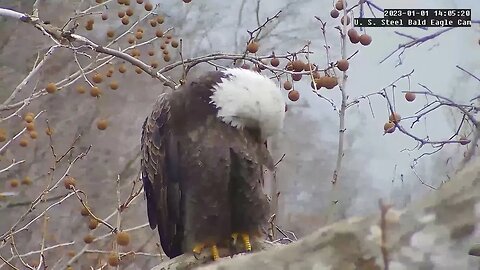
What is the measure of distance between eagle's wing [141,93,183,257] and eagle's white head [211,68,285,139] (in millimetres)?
145

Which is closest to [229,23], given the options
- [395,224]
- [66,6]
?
[66,6]

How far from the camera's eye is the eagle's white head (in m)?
1.37

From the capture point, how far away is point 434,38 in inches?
89.9

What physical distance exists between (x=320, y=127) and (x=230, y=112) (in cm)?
121

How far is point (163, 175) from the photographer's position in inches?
57.7

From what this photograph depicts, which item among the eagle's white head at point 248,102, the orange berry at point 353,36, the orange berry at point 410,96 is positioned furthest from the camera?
the orange berry at point 410,96

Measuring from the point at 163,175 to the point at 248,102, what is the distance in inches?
11.2

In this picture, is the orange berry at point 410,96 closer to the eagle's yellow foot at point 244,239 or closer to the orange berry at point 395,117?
the orange berry at point 395,117

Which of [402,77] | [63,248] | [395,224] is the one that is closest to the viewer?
[395,224]

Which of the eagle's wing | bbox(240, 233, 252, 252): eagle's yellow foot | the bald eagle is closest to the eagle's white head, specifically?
the bald eagle

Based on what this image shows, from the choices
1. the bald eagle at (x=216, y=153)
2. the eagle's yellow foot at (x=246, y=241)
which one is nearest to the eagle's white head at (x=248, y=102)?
the bald eagle at (x=216, y=153)

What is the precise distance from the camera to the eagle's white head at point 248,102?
1367 mm

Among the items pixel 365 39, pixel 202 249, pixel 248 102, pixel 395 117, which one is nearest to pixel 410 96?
pixel 395 117

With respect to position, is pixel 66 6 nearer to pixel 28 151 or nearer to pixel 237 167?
pixel 28 151
